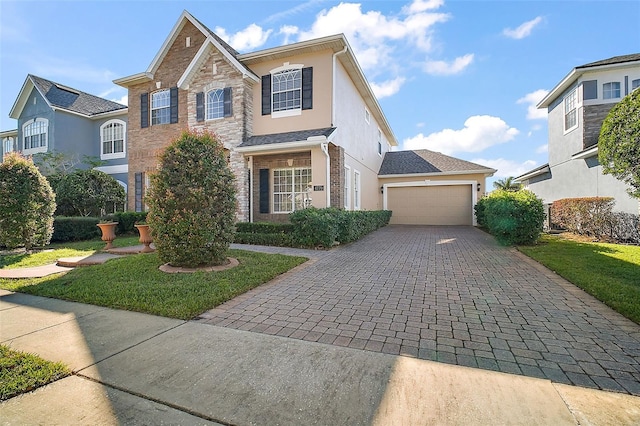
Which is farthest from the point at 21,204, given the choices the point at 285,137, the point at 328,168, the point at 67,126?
the point at 67,126

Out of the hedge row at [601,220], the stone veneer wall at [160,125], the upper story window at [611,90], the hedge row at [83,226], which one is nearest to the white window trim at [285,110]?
the stone veneer wall at [160,125]

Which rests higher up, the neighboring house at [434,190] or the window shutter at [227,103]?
the window shutter at [227,103]

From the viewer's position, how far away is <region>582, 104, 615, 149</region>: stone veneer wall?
13172 millimetres

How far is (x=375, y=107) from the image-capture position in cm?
1780

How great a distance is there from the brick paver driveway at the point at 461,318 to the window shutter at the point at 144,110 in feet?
42.7

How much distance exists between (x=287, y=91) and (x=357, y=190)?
576cm

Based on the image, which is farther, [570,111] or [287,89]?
[570,111]

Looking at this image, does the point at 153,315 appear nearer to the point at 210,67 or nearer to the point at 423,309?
the point at 423,309

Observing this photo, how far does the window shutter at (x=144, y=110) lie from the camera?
15.0 m

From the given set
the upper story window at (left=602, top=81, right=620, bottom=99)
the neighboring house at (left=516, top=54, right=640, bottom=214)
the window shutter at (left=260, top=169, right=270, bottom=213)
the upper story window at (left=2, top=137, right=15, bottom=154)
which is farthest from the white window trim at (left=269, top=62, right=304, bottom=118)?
the upper story window at (left=2, top=137, right=15, bottom=154)

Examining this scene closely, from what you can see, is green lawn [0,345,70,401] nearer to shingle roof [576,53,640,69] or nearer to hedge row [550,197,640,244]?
hedge row [550,197,640,244]

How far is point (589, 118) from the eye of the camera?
1337cm

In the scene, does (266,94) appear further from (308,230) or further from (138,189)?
(138,189)

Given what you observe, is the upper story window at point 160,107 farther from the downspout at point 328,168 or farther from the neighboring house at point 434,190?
the neighboring house at point 434,190
